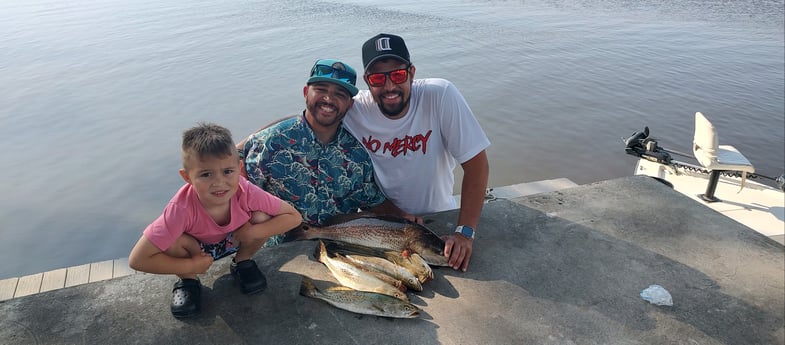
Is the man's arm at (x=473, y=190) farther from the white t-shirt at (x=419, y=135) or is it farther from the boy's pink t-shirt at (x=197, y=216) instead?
the boy's pink t-shirt at (x=197, y=216)

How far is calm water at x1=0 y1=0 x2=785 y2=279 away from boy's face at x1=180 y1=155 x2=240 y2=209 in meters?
4.79

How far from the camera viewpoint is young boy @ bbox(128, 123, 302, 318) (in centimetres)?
236

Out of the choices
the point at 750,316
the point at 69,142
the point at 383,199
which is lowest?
the point at 69,142

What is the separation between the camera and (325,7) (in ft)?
67.3

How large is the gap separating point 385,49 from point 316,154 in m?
0.87

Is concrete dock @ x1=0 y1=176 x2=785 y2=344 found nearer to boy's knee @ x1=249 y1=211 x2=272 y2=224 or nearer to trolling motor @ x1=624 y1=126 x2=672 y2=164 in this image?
boy's knee @ x1=249 y1=211 x2=272 y2=224

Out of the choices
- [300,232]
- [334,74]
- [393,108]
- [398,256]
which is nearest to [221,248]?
[300,232]

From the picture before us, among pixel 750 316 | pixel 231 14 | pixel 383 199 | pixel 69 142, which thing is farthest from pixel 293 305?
pixel 231 14

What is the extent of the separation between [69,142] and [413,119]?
863cm

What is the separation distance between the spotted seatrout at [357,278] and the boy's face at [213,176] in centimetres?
80

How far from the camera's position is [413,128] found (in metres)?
3.33

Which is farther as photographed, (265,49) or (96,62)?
(265,49)

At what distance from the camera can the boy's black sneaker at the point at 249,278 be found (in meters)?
2.68

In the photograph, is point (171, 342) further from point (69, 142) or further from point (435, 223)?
point (69, 142)
